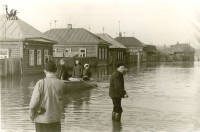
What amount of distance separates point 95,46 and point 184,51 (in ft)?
219

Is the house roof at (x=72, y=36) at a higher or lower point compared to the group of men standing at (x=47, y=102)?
higher

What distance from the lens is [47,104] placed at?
20.1 feet

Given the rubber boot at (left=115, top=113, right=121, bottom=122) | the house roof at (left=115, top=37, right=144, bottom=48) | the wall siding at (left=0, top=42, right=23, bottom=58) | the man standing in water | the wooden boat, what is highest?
the house roof at (left=115, top=37, right=144, bottom=48)

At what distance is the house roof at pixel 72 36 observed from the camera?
48125 millimetres

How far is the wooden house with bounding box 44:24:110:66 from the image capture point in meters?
47.8

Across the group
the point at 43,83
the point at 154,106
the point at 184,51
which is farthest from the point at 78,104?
the point at 184,51

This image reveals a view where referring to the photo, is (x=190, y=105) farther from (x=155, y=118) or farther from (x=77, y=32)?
(x=77, y=32)

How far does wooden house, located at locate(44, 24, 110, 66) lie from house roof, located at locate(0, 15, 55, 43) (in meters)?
14.1

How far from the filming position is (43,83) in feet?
20.0

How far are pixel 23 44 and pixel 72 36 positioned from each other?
19.5m

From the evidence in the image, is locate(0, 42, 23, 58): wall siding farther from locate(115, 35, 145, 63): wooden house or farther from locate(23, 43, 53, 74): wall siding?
locate(115, 35, 145, 63): wooden house

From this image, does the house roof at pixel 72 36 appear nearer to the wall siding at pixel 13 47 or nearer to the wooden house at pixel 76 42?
the wooden house at pixel 76 42

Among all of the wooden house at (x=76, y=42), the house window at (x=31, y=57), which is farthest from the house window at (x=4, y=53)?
the wooden house at (x=76, y=42)

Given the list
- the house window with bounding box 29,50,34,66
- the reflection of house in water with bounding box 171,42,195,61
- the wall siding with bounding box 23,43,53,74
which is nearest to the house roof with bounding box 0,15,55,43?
the wall siding with bounding box 23,43,53,74
